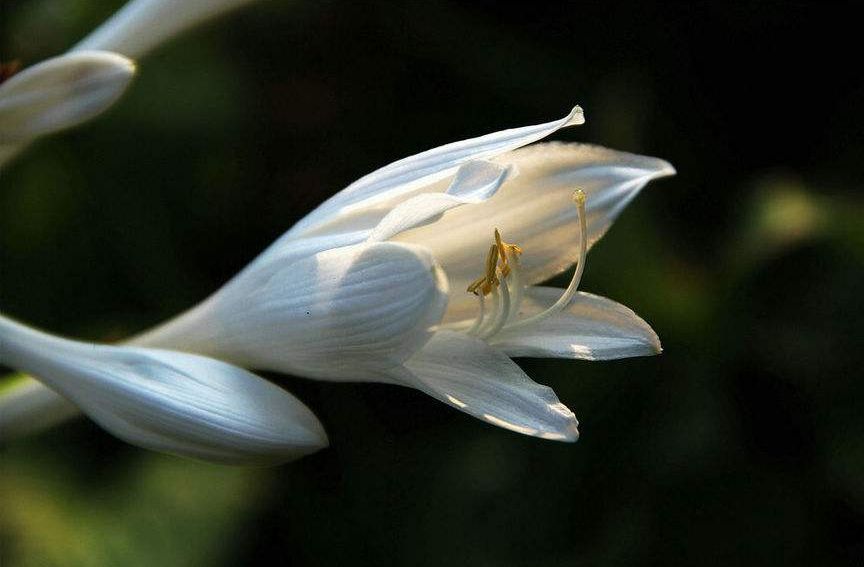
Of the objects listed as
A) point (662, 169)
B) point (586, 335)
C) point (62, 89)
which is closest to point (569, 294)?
point (586, 335)

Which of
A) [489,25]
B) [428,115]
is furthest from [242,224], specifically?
[489,25]

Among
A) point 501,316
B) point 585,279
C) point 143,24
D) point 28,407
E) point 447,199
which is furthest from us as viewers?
point 585,279

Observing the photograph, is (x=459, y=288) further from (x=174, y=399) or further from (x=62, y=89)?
(x=62, y=89)

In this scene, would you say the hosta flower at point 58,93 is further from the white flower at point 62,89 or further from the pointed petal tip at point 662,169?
the pointed petal tip at point 662,169

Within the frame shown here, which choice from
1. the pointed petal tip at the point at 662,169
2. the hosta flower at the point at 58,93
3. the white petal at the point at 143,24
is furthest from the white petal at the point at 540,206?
the white petal at the point at 143,24

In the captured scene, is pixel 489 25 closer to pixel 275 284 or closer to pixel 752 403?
pixel 752 403

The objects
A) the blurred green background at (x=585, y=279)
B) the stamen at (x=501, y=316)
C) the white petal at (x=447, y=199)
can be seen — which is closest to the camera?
the white petal at (x=447, y=199)

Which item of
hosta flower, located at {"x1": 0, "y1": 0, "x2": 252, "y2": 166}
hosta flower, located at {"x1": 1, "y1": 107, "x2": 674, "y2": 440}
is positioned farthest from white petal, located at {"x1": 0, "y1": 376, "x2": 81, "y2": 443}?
hosta flower, located at {"x1": 0, "y1": 0, "x2": 252, "y2": 166}
